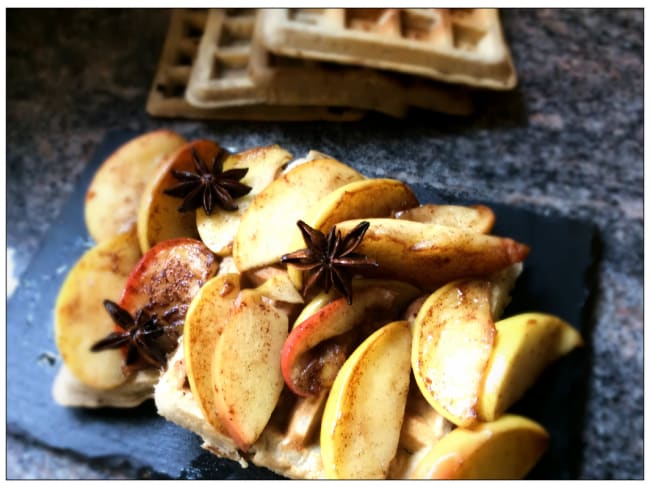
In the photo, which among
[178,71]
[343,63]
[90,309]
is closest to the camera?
[90,309]

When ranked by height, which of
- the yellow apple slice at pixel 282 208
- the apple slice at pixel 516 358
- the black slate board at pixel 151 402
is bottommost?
the black slate board at pixel 151 402

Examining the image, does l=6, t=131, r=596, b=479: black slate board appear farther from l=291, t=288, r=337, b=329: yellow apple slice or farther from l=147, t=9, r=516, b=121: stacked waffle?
l=147, t=9, r=516, b=121: stacked waffle

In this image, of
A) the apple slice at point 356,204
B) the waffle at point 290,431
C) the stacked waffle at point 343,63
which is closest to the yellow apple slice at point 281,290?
the apple slice at point 356,204

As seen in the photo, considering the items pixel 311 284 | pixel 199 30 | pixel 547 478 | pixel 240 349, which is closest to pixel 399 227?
pixel 311 284

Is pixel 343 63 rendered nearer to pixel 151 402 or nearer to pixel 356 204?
pixel 356 204

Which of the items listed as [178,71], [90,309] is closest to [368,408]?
[90,309]

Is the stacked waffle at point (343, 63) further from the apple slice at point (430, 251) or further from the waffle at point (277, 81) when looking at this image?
the apple slice at point (430, 251)

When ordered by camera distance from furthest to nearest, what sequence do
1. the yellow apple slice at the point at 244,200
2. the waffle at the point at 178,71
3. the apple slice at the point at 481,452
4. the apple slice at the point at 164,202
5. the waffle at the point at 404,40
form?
the waffle at the point at 178,71
the waffle at the point at 404,40
the apple slice at the point at 164,202
the yellow apple slice at the point at 244,200
the apple slice at the point at 481,452
